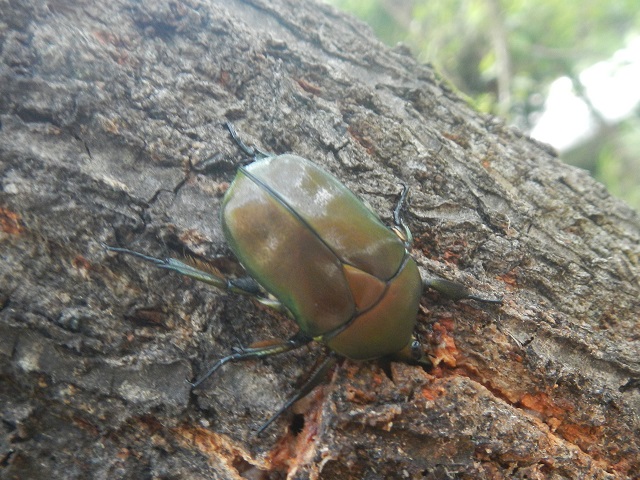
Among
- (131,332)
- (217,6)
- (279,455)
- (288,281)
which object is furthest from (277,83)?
(279,455)

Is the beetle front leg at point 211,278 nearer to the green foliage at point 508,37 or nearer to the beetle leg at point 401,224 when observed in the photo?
the beetle leg at point 401,224

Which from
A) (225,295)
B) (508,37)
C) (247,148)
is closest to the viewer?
(225,295)

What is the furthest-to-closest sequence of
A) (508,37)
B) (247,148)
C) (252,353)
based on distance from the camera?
(508,37), (247,148), (252,353)

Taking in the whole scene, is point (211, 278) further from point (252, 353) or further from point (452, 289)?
point (452, 289)

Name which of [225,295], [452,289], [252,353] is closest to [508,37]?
[452,289]

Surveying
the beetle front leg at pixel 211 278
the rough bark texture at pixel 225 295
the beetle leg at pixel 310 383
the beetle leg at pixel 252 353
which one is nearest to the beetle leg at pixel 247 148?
the rough bark texture at pixel 225 295

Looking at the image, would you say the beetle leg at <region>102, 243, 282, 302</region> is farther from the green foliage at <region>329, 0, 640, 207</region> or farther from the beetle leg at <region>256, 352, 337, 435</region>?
the green foliage at <region>329, 0, 640, 207</region>
